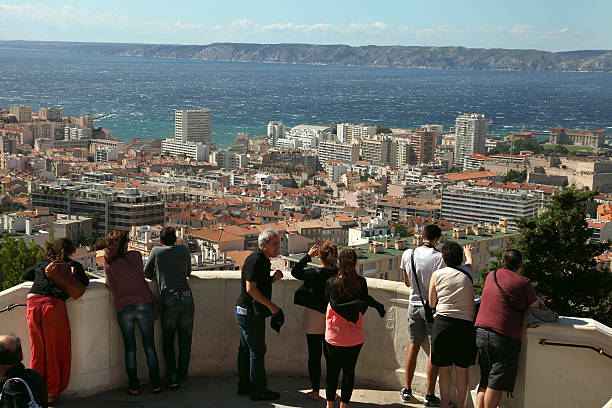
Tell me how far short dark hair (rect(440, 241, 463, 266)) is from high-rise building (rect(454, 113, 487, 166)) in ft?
256

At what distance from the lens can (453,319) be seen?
3729 mm

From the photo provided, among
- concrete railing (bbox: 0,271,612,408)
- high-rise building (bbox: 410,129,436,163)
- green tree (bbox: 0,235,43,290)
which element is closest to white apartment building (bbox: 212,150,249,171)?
high-rise building (bbox: 410,129,436,163)

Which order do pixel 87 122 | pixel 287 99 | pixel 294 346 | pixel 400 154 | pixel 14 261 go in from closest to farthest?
pixel 294 346
pixel 14 261
pixel 400 154
pixel 87 122
pixel 287 99

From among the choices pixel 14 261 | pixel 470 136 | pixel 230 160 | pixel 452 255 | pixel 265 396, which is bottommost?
pixel 230 160

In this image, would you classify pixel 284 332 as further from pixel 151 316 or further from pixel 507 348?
pixel 507 348

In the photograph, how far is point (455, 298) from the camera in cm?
372

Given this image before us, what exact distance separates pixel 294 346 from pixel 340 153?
72944 millimetres

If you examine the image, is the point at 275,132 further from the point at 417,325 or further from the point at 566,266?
the point at 417,325

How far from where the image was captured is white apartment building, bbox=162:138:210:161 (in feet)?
245

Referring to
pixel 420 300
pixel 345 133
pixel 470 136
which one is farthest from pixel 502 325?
pixel 345 133

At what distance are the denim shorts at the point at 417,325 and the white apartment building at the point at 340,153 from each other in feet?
234

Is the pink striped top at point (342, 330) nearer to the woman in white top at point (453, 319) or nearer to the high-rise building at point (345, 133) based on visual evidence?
the woman in white top at point (453, 319)

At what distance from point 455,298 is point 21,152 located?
70.6m

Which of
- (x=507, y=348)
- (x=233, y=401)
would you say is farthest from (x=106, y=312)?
(x=507, y=348)
